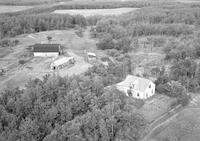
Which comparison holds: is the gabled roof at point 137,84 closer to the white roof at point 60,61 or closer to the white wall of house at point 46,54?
the white roof at point 60,61

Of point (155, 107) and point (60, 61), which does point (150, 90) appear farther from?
point (60, 61)

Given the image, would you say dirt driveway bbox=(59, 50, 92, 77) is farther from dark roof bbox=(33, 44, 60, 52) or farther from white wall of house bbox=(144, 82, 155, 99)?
white wall of house bbox=(144, 82, 155, 99)

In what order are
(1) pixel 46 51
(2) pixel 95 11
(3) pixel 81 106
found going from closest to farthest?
1. (3) pixel 81 106
2. (1) pixel 46 51
3. (2) pixel 95 11

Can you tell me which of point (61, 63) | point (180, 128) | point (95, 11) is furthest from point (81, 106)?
point (95, 11)

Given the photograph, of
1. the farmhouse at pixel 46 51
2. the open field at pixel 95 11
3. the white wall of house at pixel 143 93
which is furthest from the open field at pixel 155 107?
the open field at pixel 95 11

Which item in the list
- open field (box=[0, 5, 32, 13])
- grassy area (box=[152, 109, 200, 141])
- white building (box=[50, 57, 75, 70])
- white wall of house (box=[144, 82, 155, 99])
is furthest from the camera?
open field (box=[0, 5, 32, 13])

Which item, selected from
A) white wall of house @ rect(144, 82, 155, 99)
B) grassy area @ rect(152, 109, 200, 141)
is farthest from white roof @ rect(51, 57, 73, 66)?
grassy area @ rect(152, 109, 200, 141)

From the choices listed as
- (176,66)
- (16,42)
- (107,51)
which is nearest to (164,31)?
(107,51)
